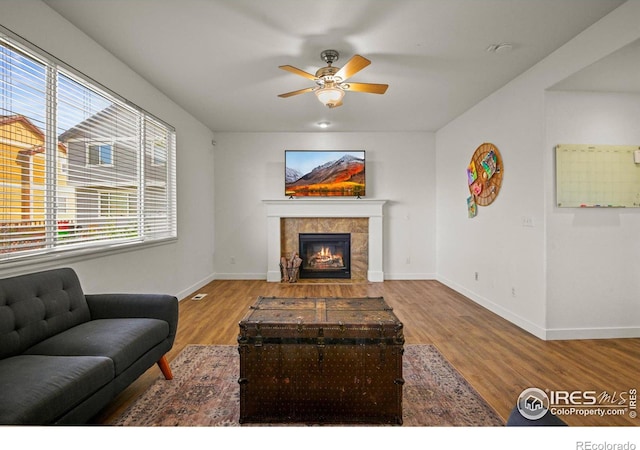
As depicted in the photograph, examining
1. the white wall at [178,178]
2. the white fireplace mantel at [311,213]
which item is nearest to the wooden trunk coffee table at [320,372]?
the white wall at [178,178]

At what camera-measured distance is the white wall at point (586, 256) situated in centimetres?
297

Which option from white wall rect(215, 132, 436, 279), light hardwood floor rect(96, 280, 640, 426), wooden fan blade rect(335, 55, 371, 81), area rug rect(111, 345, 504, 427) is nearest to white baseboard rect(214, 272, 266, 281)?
white wall rect(215, 132, 436, 279)

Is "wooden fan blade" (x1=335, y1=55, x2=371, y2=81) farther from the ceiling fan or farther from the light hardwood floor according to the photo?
the light hardwood floor

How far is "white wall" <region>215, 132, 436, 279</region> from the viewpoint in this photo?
5668 millimetres

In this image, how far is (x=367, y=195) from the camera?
5.71 m

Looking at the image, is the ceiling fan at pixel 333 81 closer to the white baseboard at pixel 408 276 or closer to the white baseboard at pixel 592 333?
the white baseboard at pixel 592 333

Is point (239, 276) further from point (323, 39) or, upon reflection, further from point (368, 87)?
point (323, 39)

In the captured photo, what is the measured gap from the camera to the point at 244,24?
2457 millimetres

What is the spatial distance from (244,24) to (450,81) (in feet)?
7.54

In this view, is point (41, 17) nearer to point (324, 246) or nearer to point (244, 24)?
point (244, 24)

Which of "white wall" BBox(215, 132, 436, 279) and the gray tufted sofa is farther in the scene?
"white wall" BBox(215, 132, 436, 279)

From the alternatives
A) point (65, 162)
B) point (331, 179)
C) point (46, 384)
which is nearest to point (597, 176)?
point (331, 179)

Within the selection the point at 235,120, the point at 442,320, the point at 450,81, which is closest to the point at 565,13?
the point at 450,81

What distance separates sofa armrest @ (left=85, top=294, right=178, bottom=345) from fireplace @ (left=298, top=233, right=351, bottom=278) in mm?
3518
